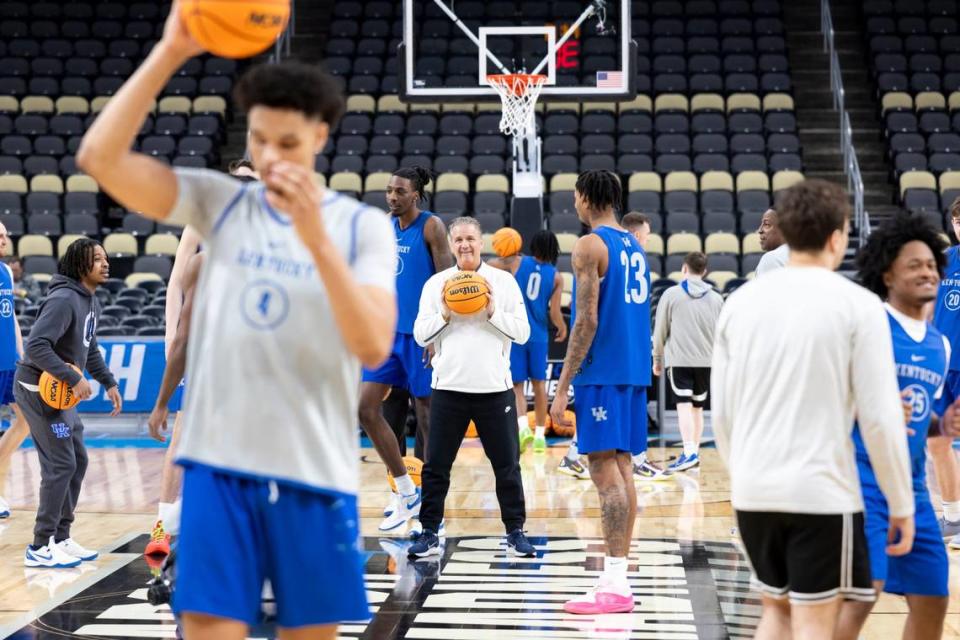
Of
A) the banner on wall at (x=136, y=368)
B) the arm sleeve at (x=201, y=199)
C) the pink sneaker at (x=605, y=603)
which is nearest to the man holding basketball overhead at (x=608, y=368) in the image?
the pink sneaker at (x=605, y=603)

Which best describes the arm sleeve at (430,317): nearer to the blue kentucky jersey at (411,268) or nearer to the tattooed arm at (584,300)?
the blue kentucky jersey at (411,268)

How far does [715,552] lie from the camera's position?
20.2 ft

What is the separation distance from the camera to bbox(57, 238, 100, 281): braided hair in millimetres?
5777

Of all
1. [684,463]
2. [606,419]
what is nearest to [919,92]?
[684,463]

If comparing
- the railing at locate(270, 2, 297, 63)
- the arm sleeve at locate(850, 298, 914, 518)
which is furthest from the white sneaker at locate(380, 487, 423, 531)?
the railing at locate(270, 2, 297, 63)

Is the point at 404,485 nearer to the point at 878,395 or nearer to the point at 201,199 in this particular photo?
the point at 878,395

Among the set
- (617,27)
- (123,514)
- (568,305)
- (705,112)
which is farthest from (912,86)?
(123,514)

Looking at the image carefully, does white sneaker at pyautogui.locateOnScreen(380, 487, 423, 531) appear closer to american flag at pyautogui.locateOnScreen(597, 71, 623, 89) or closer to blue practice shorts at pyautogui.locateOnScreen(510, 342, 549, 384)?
blue practice shorts at pyautogui.locateOnScreen(510, 342, 549, 384)

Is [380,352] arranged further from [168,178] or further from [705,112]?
[705,112]

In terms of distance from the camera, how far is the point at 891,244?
3.37 meters

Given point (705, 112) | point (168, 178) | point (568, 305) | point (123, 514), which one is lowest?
point (123, 514)

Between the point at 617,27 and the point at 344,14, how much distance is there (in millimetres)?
6931

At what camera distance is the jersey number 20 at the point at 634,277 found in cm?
515

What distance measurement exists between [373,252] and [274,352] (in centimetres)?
28
